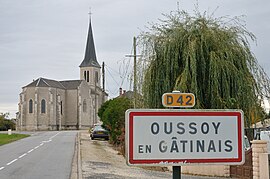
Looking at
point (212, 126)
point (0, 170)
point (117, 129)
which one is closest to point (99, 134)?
point (117, 129)

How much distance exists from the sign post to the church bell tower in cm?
10933

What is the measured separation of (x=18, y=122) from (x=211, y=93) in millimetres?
89696

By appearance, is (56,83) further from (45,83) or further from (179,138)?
(179,138)

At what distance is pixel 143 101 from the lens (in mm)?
15086

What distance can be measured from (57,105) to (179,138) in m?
98.2

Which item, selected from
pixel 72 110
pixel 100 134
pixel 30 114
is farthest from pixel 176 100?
pixel 72 110

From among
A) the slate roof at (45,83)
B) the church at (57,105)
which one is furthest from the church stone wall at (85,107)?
the slate roof at (45,83)

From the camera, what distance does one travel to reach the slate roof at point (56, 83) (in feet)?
Result: 325

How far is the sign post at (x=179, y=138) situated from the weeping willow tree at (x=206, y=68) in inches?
415

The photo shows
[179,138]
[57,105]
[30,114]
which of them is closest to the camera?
[179,138]

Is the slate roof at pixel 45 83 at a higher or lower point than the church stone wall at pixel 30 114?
higher

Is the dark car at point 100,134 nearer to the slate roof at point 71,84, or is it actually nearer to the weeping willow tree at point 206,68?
the weeping willow tree at point 206,68

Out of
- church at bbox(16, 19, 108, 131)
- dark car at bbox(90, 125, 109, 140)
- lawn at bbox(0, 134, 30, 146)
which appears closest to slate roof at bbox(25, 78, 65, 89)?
church at bbox(16, 19, 108, 131)

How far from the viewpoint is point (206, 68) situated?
14406 millimetres
